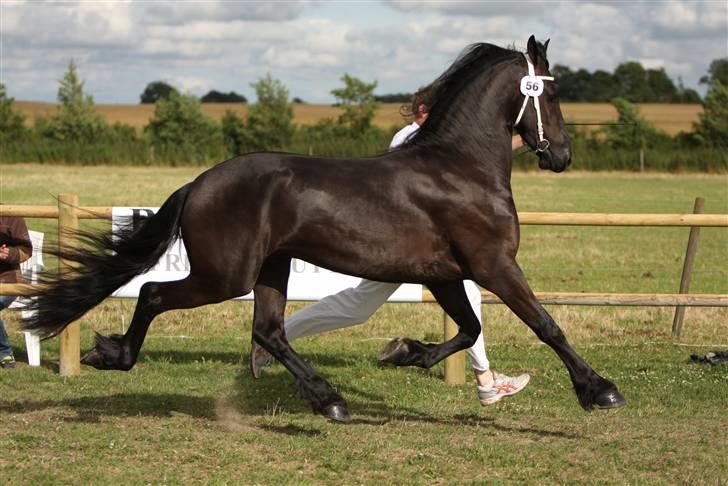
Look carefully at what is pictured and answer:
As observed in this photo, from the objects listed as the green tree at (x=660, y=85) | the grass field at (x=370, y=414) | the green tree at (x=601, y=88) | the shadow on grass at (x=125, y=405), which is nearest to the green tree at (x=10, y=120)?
the grass field at (x=370, y=414)

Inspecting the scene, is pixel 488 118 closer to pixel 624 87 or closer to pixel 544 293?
pixel 544 293

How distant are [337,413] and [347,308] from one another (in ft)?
4.79

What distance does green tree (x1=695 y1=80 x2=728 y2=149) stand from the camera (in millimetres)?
50438

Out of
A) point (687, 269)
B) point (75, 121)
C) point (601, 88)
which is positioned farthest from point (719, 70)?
point (687, 269)

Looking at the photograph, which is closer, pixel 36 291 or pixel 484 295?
pixel 36 291

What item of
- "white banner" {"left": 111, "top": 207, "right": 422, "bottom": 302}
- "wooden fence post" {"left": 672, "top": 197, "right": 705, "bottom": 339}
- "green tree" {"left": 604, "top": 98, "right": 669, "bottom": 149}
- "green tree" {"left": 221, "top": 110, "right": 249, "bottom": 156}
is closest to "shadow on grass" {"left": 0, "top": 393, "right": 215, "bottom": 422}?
"white banner" {"left": 111, "top": 207, "right": 422, "bottom": 302}

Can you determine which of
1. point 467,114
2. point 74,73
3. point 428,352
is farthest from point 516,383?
point 74,73

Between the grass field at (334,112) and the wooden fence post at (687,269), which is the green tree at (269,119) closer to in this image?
the grass field at (334,112)

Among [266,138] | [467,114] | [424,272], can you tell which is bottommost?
[266,138]

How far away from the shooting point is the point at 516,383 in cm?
707

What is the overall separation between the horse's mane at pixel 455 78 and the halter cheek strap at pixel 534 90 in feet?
0.59

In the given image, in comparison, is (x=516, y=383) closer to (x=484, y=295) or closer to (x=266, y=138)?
(x=484, y=295)

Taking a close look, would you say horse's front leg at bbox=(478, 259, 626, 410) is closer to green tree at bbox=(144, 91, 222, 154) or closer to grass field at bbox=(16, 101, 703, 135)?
green tree at bbox=(144, 91, 222, 154)

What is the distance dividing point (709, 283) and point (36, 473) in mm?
11252
